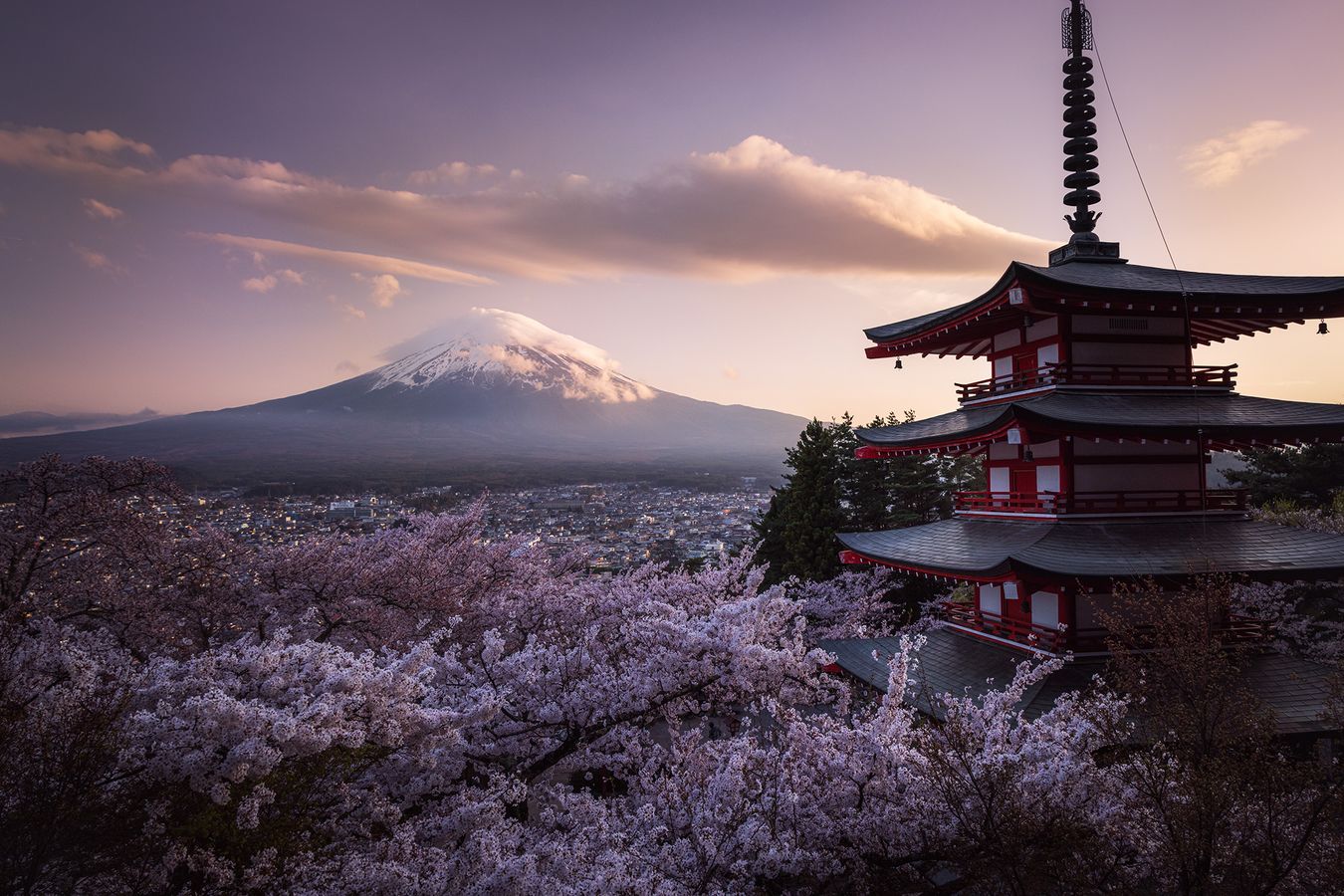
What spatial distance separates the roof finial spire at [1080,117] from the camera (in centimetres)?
1299

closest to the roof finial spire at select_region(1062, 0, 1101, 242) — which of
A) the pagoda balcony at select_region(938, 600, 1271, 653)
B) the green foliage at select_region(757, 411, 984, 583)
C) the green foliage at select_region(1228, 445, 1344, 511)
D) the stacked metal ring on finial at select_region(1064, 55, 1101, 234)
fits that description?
the stacked metal ring on finial at select_region(1064, 55, 1101, 234)

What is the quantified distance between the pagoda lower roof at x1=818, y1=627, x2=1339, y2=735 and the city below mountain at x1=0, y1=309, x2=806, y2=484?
45.3 m

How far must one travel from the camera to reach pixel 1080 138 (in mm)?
13078

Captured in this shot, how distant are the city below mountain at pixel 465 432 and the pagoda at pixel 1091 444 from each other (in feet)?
151

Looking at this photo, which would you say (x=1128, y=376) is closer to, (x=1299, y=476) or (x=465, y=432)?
(x=1299, y=476)

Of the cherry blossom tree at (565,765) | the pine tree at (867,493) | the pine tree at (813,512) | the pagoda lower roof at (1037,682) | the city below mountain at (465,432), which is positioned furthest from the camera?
the city below mountain at (465,432)

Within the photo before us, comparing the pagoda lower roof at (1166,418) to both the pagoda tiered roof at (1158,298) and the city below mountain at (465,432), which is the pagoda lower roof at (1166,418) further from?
the city below mountain at (465,432)

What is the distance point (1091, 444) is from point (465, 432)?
119 m

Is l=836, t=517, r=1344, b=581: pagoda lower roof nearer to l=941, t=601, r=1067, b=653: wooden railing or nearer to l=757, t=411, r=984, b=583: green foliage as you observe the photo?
l=941, t=601, r=1067, b=653: wooden railing

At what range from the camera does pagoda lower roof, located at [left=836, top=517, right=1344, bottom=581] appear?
9578 millimetres

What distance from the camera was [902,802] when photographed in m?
6.01

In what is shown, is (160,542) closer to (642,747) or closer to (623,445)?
(642,747)

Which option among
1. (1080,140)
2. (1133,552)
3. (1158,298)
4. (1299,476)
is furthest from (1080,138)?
(1299,476)

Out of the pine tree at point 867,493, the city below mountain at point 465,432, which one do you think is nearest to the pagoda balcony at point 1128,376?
the pine tree at point 867,493
